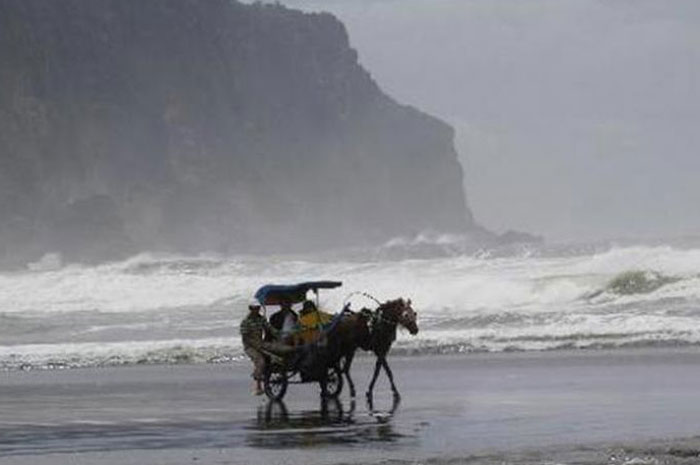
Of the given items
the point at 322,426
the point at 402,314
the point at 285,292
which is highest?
the point at 285,292

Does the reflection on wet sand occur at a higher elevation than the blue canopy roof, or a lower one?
lower

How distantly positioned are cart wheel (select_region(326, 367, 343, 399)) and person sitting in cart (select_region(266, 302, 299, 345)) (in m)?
0.73

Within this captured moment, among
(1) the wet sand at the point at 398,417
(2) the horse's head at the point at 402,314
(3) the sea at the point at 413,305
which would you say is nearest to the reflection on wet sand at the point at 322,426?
(1) the wet sand at the point at 398,417

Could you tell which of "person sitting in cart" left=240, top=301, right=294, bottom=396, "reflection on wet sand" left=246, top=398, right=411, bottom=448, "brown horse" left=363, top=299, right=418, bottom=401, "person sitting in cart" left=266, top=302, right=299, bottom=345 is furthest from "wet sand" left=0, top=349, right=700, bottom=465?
"person sitting in cart" left=266, top=302, right=299, bottom=345

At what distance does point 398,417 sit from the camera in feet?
67.7

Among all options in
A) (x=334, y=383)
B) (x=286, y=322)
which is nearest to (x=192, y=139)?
(x=286, y=322)

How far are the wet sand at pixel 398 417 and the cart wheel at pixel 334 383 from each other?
0.55ft

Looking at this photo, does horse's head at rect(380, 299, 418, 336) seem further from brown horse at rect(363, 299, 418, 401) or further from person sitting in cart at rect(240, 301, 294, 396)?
person sitting in cart at rect(240, 301, 294, 396)

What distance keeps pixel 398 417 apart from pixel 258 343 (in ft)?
14.4

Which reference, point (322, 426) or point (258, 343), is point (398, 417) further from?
point (258, 343)

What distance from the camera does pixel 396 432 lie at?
1873cm

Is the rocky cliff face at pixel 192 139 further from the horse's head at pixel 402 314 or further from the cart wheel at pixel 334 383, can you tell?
the horse's head at pixel 402 314

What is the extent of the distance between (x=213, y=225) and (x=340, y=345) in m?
127

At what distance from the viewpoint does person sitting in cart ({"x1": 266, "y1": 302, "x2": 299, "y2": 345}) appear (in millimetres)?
24594
